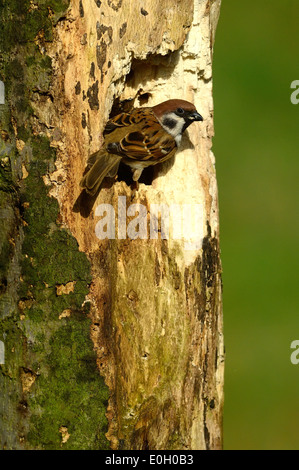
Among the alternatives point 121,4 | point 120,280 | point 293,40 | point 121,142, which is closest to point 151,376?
point 120,280

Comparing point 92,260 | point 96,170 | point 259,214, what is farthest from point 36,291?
point 259,214

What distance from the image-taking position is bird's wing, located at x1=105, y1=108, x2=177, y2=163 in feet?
13.9

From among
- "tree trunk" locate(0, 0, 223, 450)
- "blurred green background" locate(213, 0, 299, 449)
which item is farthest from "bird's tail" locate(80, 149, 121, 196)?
"blurred green background" locate(213, 0, 299, 449)

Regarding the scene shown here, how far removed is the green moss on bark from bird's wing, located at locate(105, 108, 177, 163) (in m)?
0.51

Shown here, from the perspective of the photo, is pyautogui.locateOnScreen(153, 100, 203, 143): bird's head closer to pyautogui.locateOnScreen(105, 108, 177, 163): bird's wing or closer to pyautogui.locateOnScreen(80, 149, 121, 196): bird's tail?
pyautogui.locateOnScreen(105, 108, 177, 163): bird's wing

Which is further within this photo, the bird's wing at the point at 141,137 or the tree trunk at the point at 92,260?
the bird's wing at the point at 141,137

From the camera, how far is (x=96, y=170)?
12.5 ft

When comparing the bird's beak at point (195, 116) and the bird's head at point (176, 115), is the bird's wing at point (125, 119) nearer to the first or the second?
the bird's head at point (176, 115)

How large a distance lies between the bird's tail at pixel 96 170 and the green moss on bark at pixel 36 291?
0.62 ft

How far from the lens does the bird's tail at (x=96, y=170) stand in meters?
3.82

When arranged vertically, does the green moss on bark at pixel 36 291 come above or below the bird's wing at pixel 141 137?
below

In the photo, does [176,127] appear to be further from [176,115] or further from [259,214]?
[259,214]

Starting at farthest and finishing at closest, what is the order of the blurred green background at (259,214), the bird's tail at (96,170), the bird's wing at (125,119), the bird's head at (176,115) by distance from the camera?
the blurred green background at (259,214), the bird's head at (176,115), the bird's wing at (125,119), the bird's tail at (96,170)

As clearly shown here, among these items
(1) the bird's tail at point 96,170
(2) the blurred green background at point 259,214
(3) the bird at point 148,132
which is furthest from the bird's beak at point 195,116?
(2) the blurred green background at point 259,214
